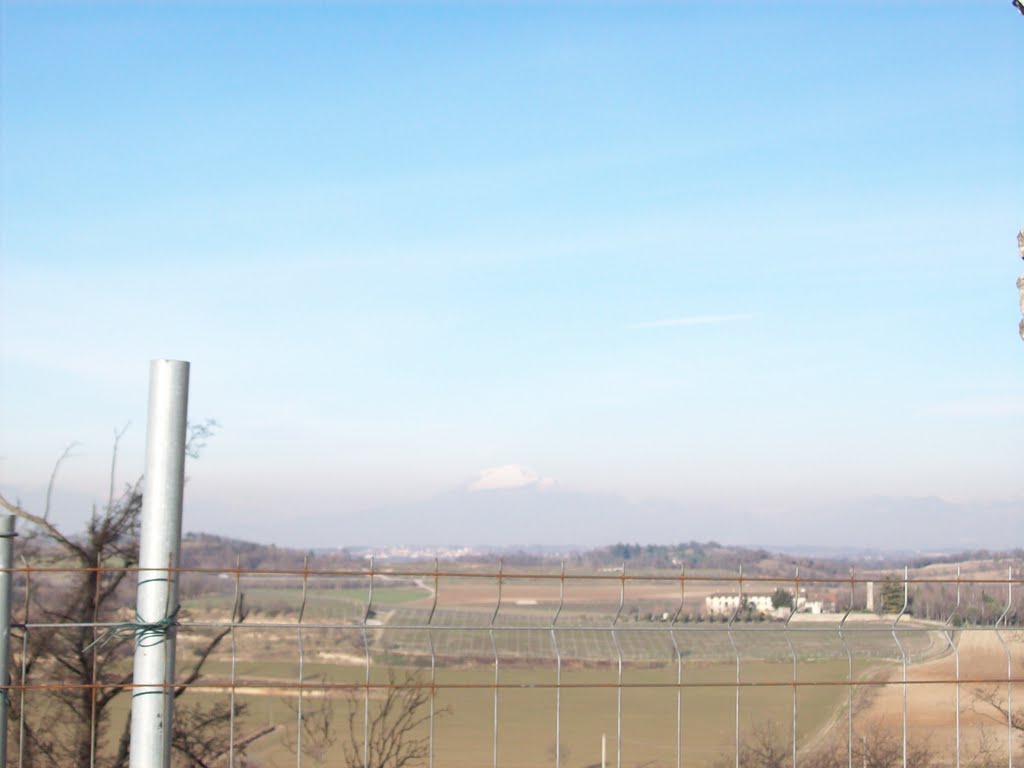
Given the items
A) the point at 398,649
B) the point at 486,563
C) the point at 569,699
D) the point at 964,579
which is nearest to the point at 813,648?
the point at 964,579

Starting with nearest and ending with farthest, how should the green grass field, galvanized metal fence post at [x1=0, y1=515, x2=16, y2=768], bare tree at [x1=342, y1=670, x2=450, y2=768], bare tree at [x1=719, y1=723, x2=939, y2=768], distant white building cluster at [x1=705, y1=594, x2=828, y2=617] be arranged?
galvanized metal fence post at [x1=0, y1=515, x2=16, y2=768] → distant white building cluster at [x1=705, y1=594, x2=828, y2=617] → bare tree at [x1=719, y1=723, x2=939, y2=768] → the green grass field → bare tree at [x1=342, y1=670, x2=450, y2=768]

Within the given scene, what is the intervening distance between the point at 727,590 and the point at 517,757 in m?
5.90

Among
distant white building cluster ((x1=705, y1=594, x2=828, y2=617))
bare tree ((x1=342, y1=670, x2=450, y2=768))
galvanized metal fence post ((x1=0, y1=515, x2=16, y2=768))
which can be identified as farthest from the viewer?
bare tree ((x1=342, y1=670, x2=450, y2=768))

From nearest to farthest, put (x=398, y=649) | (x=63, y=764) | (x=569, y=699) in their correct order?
(x=63, y=764) < (x=398, y=649) < (x=569, y=699)

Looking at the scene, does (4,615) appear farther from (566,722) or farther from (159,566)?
(566,722)

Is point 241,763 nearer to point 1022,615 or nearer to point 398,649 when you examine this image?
point 398,649

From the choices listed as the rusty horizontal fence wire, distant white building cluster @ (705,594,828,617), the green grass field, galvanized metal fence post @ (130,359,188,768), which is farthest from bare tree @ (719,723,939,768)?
galvanized metal fence post @ (130,359,188,768)

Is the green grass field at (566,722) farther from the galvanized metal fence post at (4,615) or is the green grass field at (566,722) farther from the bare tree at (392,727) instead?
the galvanized metal fence post at (4,615)

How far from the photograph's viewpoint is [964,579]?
4.97 metres

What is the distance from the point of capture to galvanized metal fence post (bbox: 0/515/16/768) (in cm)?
389

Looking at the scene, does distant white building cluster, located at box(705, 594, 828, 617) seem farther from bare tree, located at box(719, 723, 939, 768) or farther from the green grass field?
the green grass field

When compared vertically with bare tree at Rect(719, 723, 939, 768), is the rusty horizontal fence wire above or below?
above

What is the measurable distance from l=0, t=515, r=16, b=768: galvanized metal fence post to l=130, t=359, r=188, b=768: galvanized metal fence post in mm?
471

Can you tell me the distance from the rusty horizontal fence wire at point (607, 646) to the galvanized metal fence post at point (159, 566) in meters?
0.05
